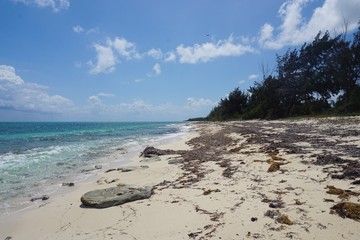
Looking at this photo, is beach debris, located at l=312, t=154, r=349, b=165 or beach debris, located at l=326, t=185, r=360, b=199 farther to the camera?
beach debris, located at l=312, t=154, r=349, b=165

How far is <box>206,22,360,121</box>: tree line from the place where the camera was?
1596 inches

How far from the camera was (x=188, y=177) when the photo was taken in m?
8.70

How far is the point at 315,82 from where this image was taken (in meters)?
46.9

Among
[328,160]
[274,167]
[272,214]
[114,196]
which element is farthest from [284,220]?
[328,160]

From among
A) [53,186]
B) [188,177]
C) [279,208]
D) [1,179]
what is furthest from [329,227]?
[1,179]

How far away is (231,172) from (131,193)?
3.14 m

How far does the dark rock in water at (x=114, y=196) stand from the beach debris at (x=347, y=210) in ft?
13.1

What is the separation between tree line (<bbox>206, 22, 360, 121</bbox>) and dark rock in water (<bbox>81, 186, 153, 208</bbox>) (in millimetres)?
34443

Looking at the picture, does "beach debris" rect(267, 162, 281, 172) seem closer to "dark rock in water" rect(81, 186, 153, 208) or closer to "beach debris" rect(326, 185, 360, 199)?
"beach debris" rect(326, 185, 360, 199)

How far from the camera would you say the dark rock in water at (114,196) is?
6.46 m

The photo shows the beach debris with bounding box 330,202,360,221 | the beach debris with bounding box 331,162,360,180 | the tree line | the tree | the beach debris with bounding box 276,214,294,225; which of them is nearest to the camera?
the beach debris with bounding box 330,202,360,221

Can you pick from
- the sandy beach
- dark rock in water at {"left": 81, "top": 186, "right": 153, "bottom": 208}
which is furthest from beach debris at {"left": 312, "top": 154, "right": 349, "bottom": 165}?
dark rock in water at {"left": 81, "top": 186, "right": 153, "bottom": 208}

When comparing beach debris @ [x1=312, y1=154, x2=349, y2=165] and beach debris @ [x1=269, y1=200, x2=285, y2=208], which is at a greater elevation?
beach debris @ [x1=312, y1=154, x2=349, y2=165]

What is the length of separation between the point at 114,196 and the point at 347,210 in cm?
471
